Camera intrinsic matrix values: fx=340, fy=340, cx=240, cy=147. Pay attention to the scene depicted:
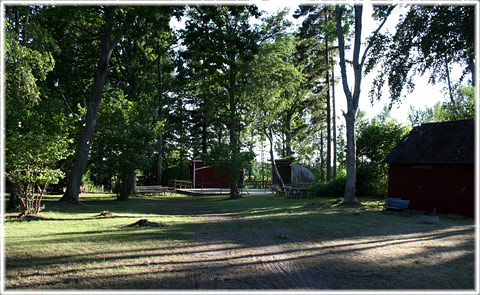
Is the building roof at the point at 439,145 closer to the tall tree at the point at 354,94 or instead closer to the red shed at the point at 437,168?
the red shed at the point at 437,168

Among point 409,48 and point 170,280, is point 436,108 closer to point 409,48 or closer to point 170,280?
point 409,48

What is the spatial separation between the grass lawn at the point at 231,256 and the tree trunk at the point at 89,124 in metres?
6.11

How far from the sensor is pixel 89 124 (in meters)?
17.6

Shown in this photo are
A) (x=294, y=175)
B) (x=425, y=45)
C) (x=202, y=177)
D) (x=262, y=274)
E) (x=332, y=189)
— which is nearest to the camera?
(x=262, y=274)

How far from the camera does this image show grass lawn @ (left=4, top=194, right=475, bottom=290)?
17.9ft

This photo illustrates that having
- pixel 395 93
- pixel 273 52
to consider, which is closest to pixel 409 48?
pixel 395 93

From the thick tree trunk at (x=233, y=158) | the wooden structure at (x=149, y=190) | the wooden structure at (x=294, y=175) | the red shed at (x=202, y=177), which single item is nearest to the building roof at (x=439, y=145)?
the thick tree trunk at (x=233, y=158)

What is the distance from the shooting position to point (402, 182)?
18.8m

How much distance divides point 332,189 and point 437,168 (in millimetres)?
9841

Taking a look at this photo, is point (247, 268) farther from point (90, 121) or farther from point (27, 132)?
point (90, 121)

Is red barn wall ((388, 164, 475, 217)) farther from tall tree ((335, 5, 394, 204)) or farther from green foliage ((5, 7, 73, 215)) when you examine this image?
green foliage ((5, 7, 73, 215))

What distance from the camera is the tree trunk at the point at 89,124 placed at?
17.2 meters

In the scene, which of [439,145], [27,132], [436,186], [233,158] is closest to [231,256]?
[27,132]

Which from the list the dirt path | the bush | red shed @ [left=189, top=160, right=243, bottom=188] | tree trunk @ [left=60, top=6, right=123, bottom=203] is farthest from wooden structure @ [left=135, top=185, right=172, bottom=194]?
the dirt path
